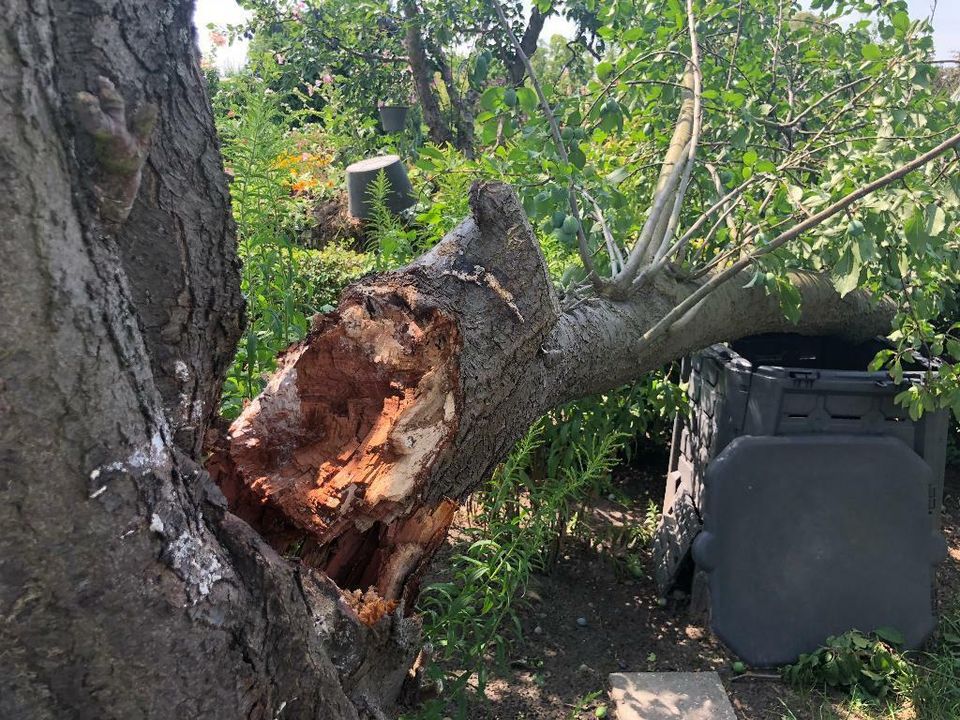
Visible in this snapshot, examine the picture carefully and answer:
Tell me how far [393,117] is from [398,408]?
7.07 metres

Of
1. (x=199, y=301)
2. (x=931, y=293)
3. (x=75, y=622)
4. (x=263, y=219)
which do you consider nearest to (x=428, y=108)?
(x=263, y=219)

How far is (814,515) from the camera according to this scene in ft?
9.12

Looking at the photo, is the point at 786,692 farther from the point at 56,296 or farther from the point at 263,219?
the point at 56,296

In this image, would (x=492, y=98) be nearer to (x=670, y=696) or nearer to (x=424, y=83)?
(x=670, y=696)

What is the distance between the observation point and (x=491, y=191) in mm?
1719

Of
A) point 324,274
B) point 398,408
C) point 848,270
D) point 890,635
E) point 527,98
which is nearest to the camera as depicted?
point 398,408

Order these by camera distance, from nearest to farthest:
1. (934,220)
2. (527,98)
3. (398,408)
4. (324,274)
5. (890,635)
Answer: (398,408)
(934,220)
(527,98)
(890,635)
(324,274)

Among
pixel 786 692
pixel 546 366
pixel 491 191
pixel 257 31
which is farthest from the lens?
pixel 257 31

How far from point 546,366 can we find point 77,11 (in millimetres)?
1252

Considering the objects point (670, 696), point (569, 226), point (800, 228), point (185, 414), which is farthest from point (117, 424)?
point (670, 696)

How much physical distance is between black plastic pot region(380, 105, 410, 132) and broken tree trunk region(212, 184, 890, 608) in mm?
6658

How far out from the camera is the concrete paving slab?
8.00 ft

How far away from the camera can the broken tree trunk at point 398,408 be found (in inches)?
59.2

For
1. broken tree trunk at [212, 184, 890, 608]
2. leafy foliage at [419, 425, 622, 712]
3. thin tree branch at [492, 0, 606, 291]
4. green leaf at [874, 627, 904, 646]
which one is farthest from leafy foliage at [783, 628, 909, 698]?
broken tree trunk at [212, 184, 890, 608]
